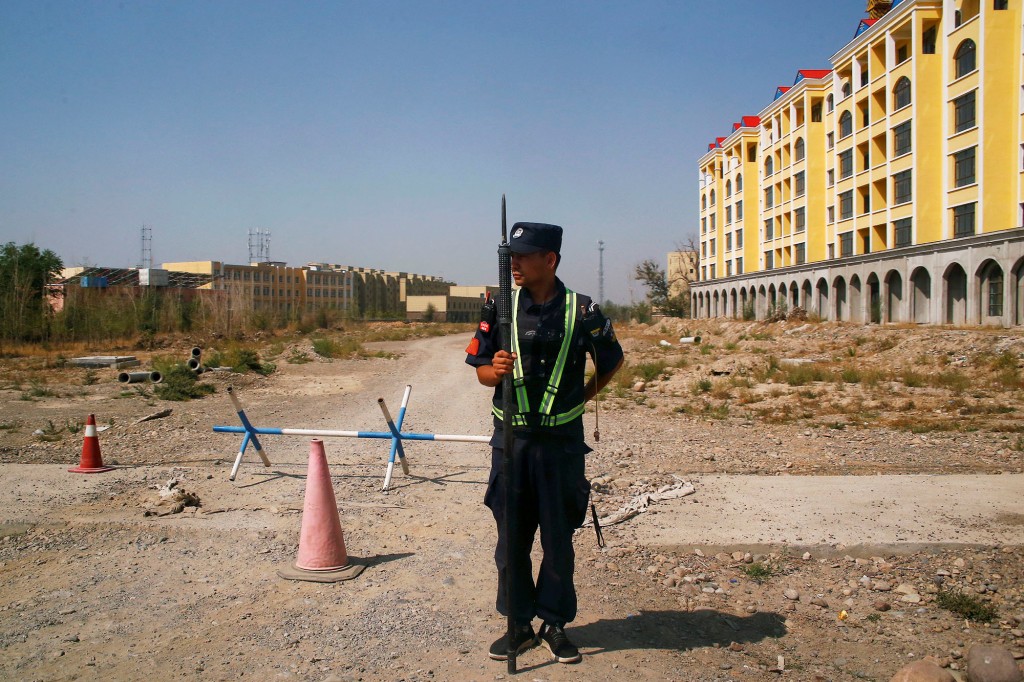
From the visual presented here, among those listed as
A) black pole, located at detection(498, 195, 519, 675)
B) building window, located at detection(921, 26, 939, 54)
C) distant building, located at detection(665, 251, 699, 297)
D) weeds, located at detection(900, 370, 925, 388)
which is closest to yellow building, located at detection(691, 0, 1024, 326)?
building window, located at detection(921, 26, 939, 54)

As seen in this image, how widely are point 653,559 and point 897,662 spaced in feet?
5.74

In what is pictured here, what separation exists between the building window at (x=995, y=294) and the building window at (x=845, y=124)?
1566 centimetres

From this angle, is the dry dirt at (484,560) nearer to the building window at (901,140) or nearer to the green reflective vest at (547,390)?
the green reflective vest at (547,390)

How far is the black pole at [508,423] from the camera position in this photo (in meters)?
3.54

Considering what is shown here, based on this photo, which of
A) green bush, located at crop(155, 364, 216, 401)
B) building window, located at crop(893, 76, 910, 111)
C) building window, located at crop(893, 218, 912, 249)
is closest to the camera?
green bush, located at crop(155, 364, 216, 401)

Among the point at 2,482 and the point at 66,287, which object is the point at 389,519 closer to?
the point at 2,482

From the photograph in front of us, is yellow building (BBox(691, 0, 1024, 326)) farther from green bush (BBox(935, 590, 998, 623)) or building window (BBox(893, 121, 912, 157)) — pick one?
green bush (BBox(935, 590, 998, 623))

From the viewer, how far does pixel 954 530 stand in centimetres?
569

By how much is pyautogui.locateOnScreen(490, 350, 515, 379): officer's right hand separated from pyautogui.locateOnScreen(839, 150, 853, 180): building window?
4388 centimetres

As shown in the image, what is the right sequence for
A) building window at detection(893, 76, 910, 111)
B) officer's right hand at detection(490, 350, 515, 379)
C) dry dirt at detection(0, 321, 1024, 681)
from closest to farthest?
officer's right hand at detection(490, 350, 515, 379), dry dirt at detection(0, 321, 1024, 681), building window at detection(893, 76, 910, 111)

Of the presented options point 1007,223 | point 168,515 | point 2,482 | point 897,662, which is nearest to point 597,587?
point 897,662

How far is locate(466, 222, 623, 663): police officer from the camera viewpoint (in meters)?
3.63

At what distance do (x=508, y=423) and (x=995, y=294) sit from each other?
31569 millimetres

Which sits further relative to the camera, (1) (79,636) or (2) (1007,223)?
(2) (1007,223)
